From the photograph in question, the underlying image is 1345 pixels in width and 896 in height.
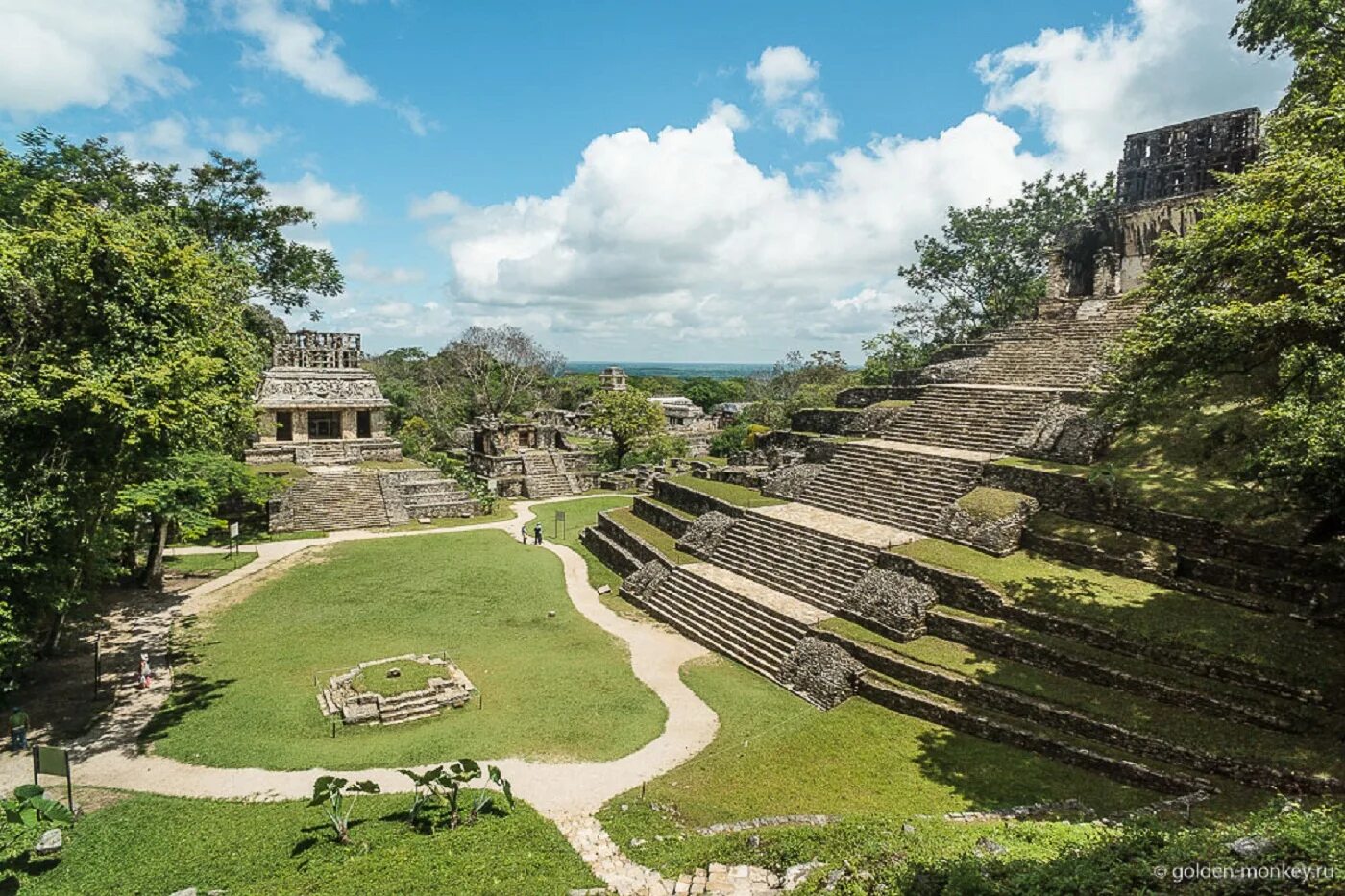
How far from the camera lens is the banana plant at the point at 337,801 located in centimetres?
772

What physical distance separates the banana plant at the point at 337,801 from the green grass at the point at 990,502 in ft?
41.1

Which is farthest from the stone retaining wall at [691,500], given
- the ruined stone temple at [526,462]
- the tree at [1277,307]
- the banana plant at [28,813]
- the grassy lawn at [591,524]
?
the banana plant at [28,813]

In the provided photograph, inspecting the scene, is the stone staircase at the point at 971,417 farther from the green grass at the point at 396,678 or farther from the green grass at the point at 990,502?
the green grass at the point at 396,678

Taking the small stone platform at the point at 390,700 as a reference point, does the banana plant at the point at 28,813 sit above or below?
above

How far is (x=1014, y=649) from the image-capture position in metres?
11.4

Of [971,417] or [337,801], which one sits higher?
[971,417]

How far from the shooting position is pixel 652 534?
21.5m

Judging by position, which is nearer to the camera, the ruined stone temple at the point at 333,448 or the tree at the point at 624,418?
the ruined stone temple at the point at 333,448

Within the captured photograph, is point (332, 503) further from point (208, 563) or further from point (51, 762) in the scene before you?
point (51, 762)

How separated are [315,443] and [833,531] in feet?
83.2

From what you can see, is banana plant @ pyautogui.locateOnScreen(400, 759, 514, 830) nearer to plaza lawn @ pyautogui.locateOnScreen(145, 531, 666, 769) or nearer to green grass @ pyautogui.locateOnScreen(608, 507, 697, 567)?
plaza lawn @ pyautogui.locateOnScreen(145, 531, 666, 769)

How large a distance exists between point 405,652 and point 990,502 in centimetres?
1294

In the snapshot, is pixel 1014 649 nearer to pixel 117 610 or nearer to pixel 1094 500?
pixel 1094 500

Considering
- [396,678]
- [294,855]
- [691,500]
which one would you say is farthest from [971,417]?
[294,855]
